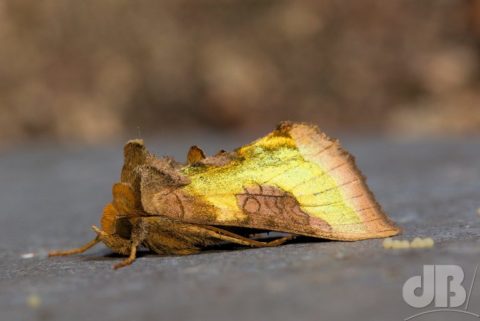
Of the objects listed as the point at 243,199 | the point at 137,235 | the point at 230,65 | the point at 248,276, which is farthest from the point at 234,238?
the point at 230,65

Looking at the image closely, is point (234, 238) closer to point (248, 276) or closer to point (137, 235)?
point (137, 235)

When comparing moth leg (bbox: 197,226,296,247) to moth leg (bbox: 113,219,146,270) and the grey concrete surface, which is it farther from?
moth leg (bbox: 113,219,146,270)

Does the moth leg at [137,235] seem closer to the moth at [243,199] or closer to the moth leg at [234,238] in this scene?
the moth at [243,199]

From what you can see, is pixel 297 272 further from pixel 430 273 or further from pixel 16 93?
pixel 16 93

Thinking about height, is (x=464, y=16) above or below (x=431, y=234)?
above

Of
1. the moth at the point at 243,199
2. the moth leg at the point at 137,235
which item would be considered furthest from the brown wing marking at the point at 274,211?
the moth leg at the point at 137,235

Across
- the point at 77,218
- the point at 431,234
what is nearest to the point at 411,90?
the point at 77,218

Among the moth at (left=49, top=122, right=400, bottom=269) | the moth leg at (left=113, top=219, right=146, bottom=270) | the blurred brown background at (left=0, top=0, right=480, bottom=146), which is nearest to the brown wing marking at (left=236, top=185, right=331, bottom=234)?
the moth at (left=49, top=122, right=400, bottom=269)
